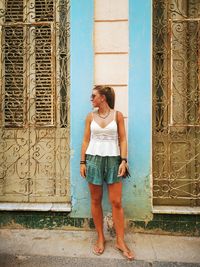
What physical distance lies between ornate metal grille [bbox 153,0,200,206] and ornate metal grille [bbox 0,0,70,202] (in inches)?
52.0

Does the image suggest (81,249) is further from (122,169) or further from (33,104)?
(33,104)

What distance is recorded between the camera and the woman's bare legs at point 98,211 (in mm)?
3664

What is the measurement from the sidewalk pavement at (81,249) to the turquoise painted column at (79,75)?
629 millimetres

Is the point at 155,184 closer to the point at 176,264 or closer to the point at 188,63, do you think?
the point at 176,264

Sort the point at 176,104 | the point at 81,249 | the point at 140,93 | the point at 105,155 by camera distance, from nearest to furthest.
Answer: the point at 105,155 < the point at 81,249 < the point at 140,93 < the point at 176,104

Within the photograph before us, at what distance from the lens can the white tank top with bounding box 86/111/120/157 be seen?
3561 millimetres

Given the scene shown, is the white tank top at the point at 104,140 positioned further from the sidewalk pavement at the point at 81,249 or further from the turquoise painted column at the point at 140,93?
the sidewalk pavement at the point at 81,249

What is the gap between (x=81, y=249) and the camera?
12.3 ft

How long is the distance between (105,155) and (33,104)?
4.92ft

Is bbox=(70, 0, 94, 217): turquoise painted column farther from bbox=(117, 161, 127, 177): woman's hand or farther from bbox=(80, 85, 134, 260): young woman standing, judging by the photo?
bbox=(117, 161, 127, 177): woman's hand

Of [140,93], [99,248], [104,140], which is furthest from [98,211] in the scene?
[140,93]

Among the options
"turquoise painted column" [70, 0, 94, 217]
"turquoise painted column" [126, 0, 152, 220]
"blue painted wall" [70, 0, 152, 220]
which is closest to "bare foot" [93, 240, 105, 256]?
"blue painted wall" [70, 0, 152, 220]

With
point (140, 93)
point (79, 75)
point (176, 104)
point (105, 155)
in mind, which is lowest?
point (105, 155)

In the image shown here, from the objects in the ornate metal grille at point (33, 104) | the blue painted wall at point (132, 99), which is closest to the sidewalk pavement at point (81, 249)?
the blue painted wall at point (132, 99)
